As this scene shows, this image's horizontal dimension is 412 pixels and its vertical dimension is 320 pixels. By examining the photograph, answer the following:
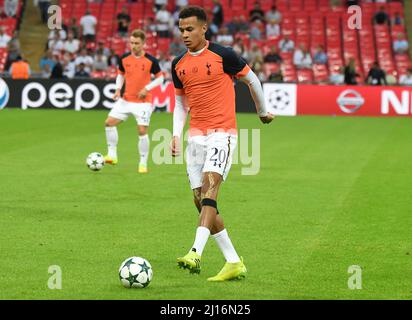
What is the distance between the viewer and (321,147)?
2400 centimetres

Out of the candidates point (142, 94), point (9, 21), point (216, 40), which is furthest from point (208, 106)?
point (9, 21)

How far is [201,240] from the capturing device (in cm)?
916

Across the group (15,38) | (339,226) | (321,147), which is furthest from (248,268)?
(15,38)

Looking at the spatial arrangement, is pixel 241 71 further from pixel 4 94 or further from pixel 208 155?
pixel 4 94

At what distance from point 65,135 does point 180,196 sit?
1071 centimetres

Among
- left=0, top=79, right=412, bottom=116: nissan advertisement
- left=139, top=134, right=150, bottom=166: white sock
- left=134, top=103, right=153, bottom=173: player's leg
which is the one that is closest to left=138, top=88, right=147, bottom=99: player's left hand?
left=134, top=103, right=153, bottom=173: player's leg

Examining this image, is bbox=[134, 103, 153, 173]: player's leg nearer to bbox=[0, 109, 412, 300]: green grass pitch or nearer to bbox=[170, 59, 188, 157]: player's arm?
bbox=[0, 109, 412, 300]: green grass pitch

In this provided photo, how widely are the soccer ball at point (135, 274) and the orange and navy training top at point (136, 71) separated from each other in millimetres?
10560

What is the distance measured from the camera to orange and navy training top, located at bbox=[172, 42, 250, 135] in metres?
9.84

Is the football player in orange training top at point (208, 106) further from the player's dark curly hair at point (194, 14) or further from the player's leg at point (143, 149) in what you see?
the player's leg at point (143, 149)

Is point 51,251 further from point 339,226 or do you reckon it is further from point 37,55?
point 37,55

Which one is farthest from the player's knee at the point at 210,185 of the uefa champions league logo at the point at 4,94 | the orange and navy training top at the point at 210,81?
the uefa champions league logo at the point at 4,94

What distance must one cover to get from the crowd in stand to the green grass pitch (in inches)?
485

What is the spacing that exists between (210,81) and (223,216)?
13.1 ft
